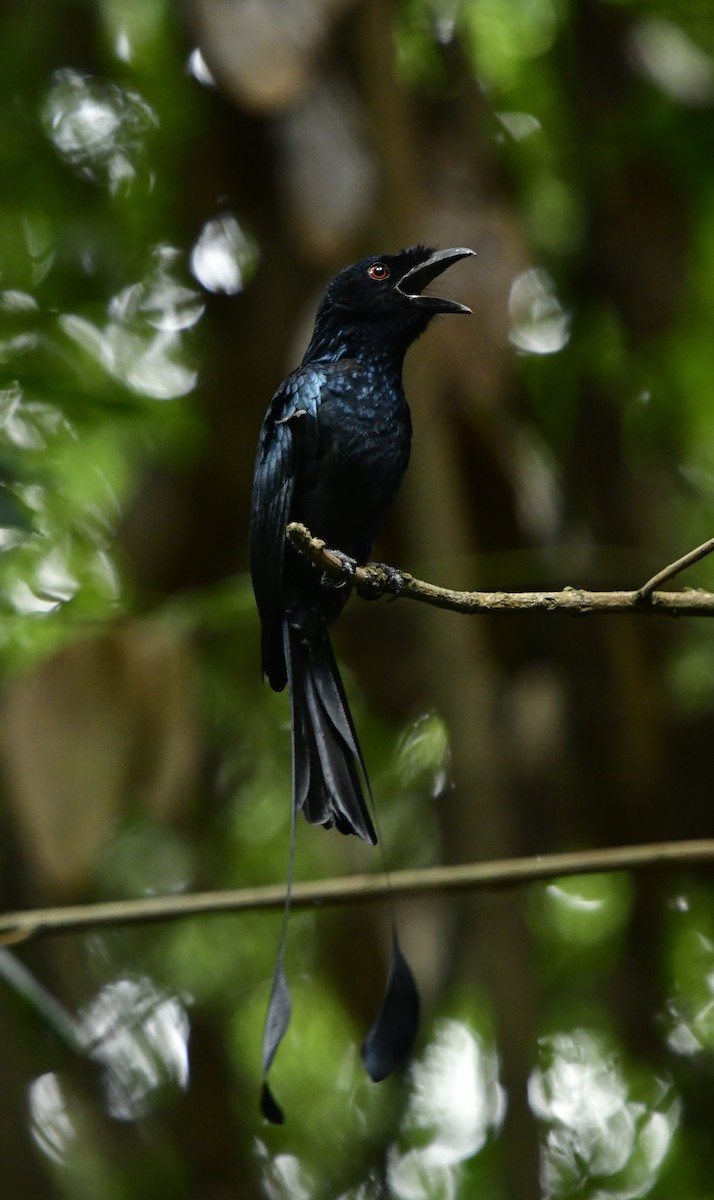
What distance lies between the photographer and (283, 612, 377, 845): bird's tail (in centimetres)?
229

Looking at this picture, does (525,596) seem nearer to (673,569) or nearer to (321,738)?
(673,569)

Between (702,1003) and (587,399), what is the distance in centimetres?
208

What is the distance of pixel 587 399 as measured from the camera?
4.51m

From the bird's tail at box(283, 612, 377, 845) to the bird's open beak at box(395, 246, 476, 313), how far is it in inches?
26.4

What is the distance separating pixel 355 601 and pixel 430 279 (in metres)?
1.71

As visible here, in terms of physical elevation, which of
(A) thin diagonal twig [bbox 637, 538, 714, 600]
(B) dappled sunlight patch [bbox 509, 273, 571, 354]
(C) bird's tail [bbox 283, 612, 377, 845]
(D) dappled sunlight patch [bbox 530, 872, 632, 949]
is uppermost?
(A) thin diagonal twig [bbox 637, 538, 714, 600]

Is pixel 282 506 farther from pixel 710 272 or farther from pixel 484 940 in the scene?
pixel 710 272

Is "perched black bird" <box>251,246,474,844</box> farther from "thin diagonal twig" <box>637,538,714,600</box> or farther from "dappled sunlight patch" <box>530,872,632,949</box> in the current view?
"dappled sunlight patch" <box>530,872,632,949</box>

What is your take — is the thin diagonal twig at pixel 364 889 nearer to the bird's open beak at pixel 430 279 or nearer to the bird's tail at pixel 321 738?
the bird's tail at pixel 321 738

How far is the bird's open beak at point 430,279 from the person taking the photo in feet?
8.68

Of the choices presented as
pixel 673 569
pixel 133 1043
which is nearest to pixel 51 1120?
pixel 133 1043

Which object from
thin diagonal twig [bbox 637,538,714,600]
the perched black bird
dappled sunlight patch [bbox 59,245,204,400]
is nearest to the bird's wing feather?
the perched black bird

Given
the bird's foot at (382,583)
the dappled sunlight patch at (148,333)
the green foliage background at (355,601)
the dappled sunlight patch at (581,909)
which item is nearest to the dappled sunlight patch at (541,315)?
the green foliage background at (355,601)

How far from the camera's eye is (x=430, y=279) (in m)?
2.84
